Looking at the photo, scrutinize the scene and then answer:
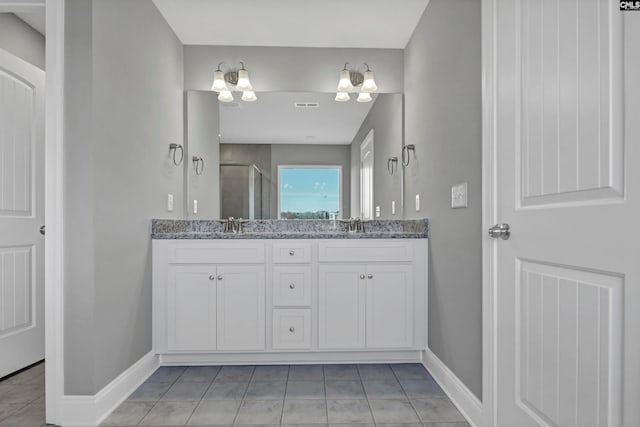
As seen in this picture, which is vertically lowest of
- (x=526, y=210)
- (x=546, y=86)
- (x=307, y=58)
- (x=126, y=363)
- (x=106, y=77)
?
(x=126, y=363)

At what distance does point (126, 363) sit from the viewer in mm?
1993

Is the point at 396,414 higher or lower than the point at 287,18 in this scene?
lower

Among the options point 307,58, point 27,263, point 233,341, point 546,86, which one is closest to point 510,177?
point 546,86

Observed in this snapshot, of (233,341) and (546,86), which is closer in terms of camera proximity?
(546,86)

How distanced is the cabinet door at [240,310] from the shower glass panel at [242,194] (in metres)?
0.59

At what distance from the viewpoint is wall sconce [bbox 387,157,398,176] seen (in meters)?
2.83

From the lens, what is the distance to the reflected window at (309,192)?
9.27 feet

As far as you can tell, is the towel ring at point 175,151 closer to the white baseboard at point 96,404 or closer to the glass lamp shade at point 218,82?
the glass lamp shade at point 218,82

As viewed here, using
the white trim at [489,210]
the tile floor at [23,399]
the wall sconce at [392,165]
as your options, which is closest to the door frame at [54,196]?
the tile floor at [23,399]

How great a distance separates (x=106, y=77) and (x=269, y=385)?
70.9 inches

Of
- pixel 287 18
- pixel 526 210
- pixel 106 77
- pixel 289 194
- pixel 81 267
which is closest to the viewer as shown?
pixel 526 210

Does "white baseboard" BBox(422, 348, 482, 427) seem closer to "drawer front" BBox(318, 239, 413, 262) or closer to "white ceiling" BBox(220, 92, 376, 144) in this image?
"drawer front" BBox(318, 239, 413, 262)

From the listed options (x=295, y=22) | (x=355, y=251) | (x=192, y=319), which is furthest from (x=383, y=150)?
(x=192, y=319)

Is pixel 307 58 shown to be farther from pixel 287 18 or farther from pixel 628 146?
pixel 628 146
